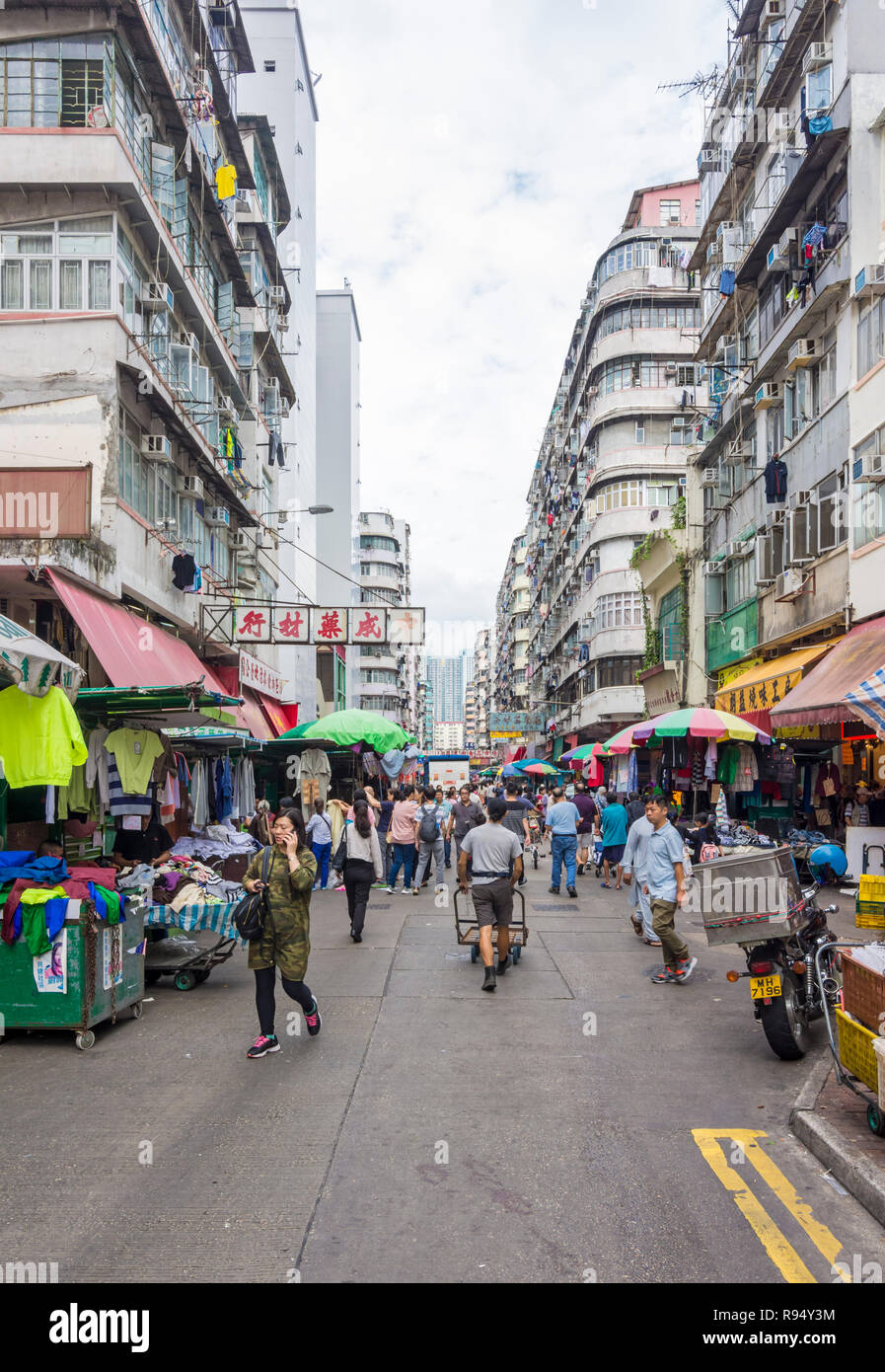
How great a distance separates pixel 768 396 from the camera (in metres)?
21.3

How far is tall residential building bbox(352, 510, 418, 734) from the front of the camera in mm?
76688

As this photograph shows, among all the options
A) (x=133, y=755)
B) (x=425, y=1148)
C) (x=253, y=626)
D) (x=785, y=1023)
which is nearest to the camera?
(x=425, y=1148)

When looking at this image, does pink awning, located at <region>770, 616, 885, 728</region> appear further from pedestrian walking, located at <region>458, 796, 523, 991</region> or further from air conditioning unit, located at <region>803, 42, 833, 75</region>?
air conditioning unit, located at <region>803, 42, 833, 75</region>

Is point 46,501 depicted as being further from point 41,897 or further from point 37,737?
point 41,897

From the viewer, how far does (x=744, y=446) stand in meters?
23.6

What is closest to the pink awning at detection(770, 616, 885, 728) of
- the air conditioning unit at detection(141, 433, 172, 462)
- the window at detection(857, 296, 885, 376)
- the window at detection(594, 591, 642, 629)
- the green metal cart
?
the window at detection(857, 296, 885, 376)

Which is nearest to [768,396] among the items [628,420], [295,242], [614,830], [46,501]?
[614,830]

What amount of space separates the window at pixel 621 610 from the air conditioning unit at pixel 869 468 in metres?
26.9

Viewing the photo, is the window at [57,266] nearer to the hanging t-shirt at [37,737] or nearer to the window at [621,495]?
the hanging t-shirt at [37,737]

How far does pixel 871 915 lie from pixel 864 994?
4.72 metres

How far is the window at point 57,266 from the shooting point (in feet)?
48.9

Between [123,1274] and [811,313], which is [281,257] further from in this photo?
[123,1274]

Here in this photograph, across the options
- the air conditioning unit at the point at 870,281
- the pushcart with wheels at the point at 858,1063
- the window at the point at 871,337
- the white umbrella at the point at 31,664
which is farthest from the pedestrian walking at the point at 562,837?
the pushcart with wheels at the point at 858,1063

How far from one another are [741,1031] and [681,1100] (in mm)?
1980
